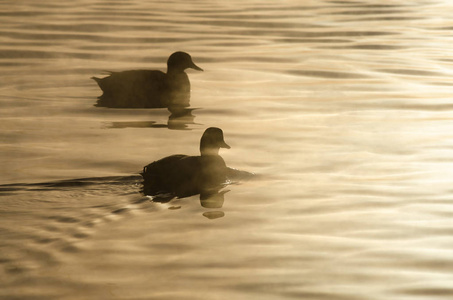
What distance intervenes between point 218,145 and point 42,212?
163cm

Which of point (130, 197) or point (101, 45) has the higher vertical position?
point (101, 45)

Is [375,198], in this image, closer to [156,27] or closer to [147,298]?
[147,298]

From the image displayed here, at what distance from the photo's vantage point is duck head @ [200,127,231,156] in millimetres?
7844

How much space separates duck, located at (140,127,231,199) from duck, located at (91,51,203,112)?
3.33 meters

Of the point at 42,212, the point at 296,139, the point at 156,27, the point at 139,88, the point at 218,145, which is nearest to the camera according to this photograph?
the point at 42,212

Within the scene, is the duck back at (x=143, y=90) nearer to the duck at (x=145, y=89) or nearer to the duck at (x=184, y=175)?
the duck at (x=145, y=89)

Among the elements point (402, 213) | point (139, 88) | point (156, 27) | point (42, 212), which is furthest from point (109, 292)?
point (156, 27)

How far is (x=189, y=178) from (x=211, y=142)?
51cm

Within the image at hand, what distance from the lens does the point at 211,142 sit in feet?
25.8

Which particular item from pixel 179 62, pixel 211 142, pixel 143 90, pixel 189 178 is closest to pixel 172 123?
pixel 143 90

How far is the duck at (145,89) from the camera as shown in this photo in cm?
1105

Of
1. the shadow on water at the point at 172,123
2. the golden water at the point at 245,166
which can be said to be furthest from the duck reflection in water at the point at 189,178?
the shadow on water at the point at 172,123

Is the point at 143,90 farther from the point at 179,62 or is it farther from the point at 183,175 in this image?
the point at 183,175

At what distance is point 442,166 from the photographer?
827 centimetres
